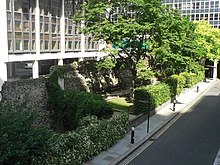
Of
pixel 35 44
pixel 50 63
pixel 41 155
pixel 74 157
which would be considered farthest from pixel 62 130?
pixel 50 63

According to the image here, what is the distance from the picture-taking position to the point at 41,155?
1144 centimetres

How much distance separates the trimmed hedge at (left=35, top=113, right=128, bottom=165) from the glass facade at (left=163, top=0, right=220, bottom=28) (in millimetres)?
46839

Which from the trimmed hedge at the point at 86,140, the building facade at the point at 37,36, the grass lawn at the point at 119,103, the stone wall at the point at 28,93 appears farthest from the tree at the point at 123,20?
the trimmed hedge at the point at 86,140

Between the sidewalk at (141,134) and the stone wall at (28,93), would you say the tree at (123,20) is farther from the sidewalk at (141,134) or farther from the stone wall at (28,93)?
the stone wall at (28,93)

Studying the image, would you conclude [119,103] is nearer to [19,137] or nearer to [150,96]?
[150,96]

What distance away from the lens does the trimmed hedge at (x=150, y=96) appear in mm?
22859

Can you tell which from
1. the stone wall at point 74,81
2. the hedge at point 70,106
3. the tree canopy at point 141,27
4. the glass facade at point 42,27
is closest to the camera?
the hedge at point 70,106

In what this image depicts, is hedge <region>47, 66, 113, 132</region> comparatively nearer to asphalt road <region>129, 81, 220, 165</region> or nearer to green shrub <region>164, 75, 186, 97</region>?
asphalt road <region>129, 81, 220, 165</region>

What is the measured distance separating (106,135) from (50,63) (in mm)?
30724

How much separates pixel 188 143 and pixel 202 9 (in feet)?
157

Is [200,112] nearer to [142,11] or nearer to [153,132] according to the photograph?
[153,132]

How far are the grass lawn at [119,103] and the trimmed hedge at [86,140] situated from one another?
8.10 metres

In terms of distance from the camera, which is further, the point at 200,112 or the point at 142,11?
the point at 200,112

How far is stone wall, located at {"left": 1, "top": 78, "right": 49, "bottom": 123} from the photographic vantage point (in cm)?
1838
